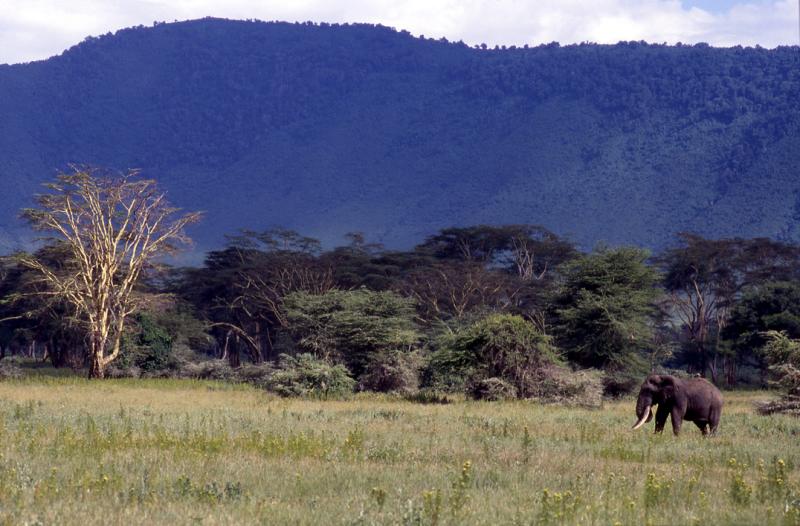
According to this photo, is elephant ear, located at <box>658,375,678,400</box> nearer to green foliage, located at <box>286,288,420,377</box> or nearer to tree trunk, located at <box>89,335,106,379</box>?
green foliage, located at <box>286,288,420,377</box>

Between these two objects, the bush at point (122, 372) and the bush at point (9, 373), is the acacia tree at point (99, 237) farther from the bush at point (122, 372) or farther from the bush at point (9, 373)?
the bush at point (9, 373)

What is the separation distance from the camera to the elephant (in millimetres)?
18047

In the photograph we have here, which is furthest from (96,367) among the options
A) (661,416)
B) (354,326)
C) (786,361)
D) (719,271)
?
(719,271)

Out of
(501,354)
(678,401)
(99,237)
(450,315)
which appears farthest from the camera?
(450,315)

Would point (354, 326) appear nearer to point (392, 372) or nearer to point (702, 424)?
point (392, 372)

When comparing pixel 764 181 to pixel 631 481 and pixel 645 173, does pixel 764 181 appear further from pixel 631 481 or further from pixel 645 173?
pixel 631 481

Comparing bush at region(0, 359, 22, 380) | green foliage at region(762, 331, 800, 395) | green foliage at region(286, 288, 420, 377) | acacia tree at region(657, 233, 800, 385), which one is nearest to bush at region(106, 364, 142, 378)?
bush at region(0, 359, 22, 380)

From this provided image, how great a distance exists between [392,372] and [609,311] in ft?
29.4

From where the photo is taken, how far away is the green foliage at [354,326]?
35.8m

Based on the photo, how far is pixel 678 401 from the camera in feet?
59.6

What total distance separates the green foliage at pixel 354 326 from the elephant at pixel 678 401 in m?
17.4

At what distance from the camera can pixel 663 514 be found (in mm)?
9609

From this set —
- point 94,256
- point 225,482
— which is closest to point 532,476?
point 225,482

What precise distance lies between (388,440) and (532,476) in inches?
170
